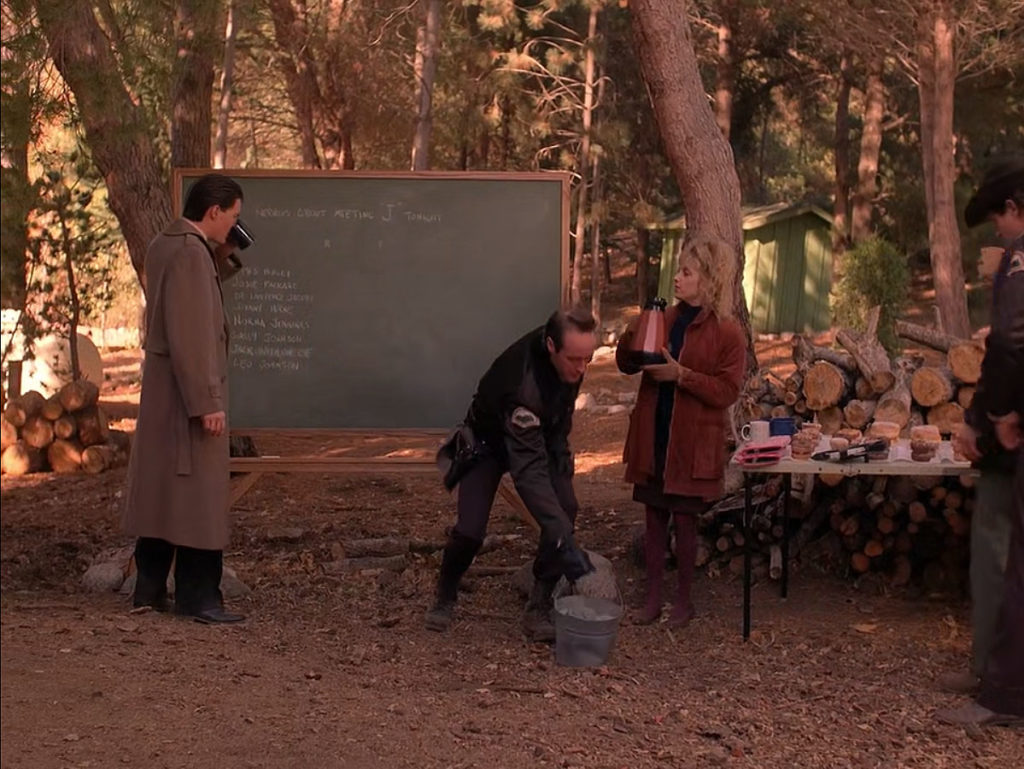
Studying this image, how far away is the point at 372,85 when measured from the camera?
21.2 metres

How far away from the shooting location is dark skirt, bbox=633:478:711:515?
6336mm

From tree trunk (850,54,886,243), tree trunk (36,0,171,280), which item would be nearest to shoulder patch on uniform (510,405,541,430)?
tree trunk (36,0,171,280)

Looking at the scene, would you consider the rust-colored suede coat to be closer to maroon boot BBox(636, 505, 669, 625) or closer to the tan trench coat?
maroon boot BBox(636, 505, 669, 625)

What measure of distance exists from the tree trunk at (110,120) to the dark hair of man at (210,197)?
3.96 ft

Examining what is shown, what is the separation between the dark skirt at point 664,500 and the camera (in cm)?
634

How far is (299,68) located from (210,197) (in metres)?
13.3

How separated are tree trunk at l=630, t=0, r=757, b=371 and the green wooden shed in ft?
60.2

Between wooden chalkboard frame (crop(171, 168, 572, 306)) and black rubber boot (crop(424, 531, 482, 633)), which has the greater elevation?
wooden chalkboard frame (crop(171, 168, 572, 306))

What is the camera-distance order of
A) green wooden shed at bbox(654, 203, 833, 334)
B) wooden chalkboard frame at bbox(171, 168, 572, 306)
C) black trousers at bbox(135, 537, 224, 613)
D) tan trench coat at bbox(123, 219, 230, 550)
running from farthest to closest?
1. green wooden shed at bbox(654, 203, 833, 334)
2. wooden chalkboard frame at bbox(171, 168, 572, 306)
3. black trousers at bbox(135, 537, 224, 613)
4. tan trench coat at bbox(123, 219, 230, 550)

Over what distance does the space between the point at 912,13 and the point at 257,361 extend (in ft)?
41.9

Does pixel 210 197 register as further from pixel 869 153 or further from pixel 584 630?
pixel 869 153

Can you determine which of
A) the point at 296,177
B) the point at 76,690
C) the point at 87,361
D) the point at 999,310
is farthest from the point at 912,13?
the point at 76,690

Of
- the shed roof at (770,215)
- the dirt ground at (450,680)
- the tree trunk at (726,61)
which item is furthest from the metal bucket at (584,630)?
the shed roof at (770,215)

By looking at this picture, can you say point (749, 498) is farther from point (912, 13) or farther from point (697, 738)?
point (912, 13)
